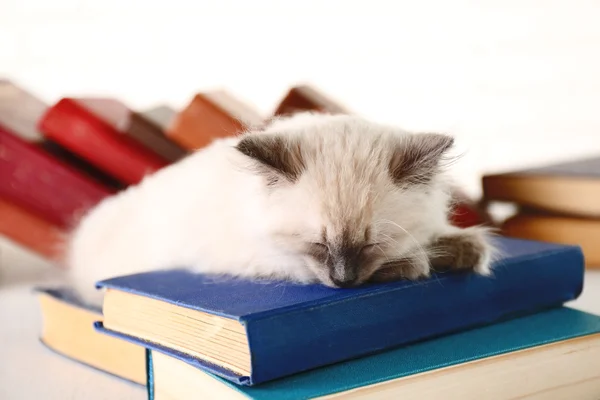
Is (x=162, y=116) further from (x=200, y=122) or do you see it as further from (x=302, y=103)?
(x=302, y=103)

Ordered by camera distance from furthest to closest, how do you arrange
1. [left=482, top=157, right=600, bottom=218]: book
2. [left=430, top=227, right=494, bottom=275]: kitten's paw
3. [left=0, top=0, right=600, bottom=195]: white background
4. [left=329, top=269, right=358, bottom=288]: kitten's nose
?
1. [left=0, top=0, right=600, bottom=195]: white background
2. [left=482, top=157, right=600, bottom=218]: book
3. [left=430, top=227, right=494, bottom=275]: kitten's paw
4. [left=329, top=269, right=358, bottom=288]: kitten's nose

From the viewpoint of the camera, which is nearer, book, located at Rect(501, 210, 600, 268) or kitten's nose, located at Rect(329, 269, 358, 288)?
kitten's nose, located at Rect(329, 269, 358, 288)

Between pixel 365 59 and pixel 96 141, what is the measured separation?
4.52 ft

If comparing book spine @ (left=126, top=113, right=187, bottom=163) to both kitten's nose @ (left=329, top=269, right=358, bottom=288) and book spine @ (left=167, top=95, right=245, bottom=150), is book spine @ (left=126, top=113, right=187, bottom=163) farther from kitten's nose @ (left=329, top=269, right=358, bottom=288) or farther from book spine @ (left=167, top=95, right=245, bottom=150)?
kitten's nose @ (left=329, top=269, right=358, bottom=288)

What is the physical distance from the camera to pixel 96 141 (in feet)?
6.20

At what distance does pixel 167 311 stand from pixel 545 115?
248cm

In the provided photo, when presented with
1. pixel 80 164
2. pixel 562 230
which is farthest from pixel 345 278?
pixel 80 164

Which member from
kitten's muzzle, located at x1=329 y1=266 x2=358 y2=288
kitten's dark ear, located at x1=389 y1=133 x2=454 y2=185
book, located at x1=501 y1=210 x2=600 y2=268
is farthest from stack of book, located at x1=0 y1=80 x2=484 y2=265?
kitten's muzzle, located at x1=329 y1=266 x2=358 y2=288

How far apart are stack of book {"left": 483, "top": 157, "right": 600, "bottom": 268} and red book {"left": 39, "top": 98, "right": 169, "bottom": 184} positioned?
1081 mm

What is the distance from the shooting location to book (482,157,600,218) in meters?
1.76

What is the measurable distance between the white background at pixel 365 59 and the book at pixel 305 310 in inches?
58.4

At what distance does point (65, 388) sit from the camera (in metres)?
1.14

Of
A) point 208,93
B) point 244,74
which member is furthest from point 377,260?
point 244,74

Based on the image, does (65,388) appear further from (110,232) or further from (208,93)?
(208,93)
